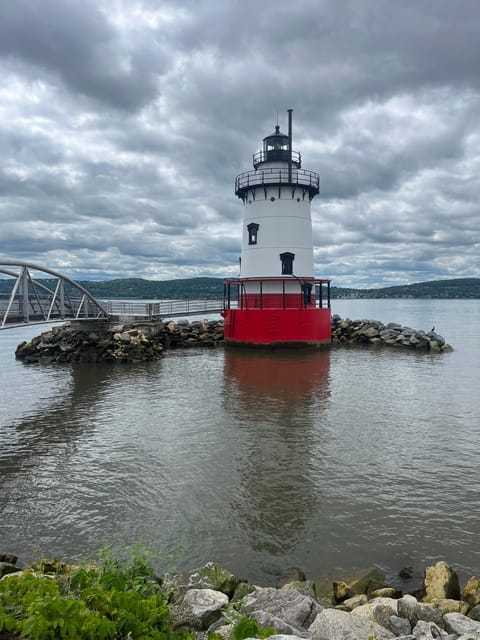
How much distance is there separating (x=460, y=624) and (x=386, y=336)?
98.6 ft

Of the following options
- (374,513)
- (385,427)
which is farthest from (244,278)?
(374,513)

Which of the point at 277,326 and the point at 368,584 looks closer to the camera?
the point at 368,584

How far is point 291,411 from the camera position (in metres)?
14.9

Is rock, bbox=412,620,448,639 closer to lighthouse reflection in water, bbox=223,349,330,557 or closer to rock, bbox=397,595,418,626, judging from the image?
rock, bbox=397,595,418,626

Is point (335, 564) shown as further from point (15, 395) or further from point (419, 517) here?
point (15, 395)

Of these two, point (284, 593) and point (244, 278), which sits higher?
point (244, 278)

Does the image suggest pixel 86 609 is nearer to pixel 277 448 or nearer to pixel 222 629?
pixel 222 629

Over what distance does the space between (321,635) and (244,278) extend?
27491 millimetres

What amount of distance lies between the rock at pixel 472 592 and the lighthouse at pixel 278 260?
22934 millimetres

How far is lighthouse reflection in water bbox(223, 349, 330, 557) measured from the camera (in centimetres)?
795

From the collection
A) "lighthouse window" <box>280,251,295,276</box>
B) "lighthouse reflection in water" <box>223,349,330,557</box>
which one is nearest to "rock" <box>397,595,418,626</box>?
"lighthouse reflection in water" <box>223,349,330,557</box>

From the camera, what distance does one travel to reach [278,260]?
30172 millimetres

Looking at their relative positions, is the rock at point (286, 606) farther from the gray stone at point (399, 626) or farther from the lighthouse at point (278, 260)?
the lighthouse at point (278, 260)

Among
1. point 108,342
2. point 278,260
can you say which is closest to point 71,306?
point 108,342
